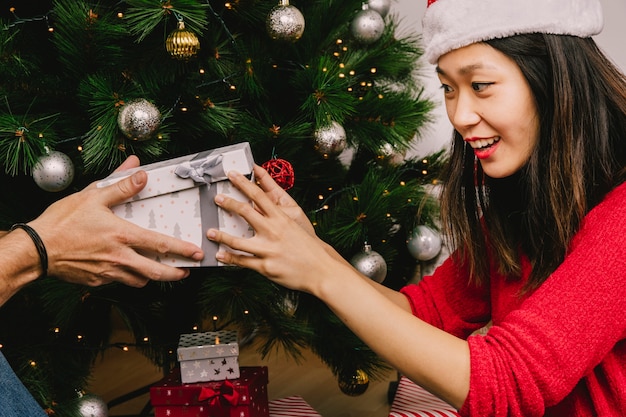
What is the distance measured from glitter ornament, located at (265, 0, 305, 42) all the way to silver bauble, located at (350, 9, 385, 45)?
0.79ft

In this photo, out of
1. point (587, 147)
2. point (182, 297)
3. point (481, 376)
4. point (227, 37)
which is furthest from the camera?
point (182, 297)

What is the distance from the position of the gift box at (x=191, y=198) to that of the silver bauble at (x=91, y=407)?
0.44m

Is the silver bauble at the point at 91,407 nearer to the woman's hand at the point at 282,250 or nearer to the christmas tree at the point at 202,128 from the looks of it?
the christmas tree at the point at 202,128

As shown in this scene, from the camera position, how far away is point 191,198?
1.02 meters

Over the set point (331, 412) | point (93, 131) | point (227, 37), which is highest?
point (227, 37)

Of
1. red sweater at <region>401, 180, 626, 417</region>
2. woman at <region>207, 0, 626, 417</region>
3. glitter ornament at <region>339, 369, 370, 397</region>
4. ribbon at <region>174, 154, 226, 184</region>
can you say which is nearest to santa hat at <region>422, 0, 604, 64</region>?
woman at <region>207, 0, 626, 417</region>

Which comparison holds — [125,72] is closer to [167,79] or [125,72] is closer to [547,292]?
[167,79]

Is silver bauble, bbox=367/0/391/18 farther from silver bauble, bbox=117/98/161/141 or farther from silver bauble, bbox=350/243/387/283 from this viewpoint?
silver bauble, bbox=117/98/161/141

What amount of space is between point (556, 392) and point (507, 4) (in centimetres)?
51

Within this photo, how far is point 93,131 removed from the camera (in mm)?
1175

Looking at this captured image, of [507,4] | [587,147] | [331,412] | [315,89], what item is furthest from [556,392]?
[331,412]

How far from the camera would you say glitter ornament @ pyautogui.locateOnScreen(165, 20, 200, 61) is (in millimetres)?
1159

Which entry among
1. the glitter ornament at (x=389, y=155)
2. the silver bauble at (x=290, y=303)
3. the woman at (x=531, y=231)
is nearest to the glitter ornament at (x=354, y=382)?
the silver bauble at (x=290, y=303)

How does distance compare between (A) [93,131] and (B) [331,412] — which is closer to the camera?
(A) [93,131]
